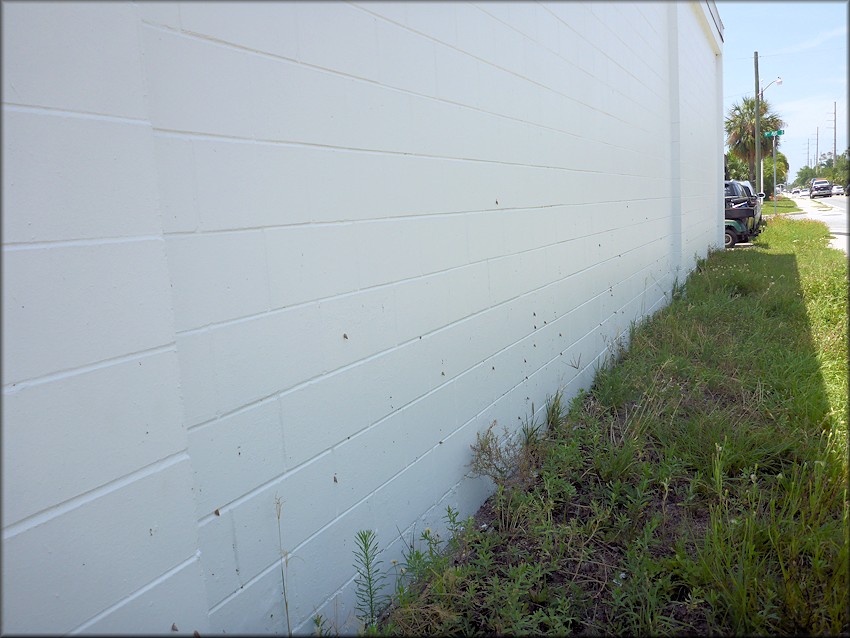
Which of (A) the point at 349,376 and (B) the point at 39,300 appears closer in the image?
(B) the point at 39,300

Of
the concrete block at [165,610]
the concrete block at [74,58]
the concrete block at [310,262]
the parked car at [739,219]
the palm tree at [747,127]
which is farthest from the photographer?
the palm tree at [747,127]

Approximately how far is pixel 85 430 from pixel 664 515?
2688 mm

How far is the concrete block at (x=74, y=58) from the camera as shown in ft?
4.26

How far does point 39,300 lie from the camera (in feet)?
4.42

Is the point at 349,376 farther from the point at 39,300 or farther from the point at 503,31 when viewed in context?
the point at 503,31

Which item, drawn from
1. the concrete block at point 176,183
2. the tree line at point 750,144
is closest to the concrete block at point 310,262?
the concrete block at point 176,183

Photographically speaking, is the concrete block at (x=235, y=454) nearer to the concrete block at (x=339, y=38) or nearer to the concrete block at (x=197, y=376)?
the concrete block at (x=197, y=376)

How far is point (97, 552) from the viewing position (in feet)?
4.79

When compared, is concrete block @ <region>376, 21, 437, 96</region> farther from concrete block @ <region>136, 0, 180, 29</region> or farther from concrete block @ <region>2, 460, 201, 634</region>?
concrete block @ <region>2, 460, 201, 634</region>

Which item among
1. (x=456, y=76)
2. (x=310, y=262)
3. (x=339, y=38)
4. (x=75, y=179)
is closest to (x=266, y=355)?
(x=310, y=262)

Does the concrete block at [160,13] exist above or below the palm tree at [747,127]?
below

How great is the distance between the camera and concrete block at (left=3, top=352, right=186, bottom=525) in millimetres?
1311

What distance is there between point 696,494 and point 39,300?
315cm

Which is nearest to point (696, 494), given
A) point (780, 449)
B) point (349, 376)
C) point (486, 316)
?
point (780, 449)
